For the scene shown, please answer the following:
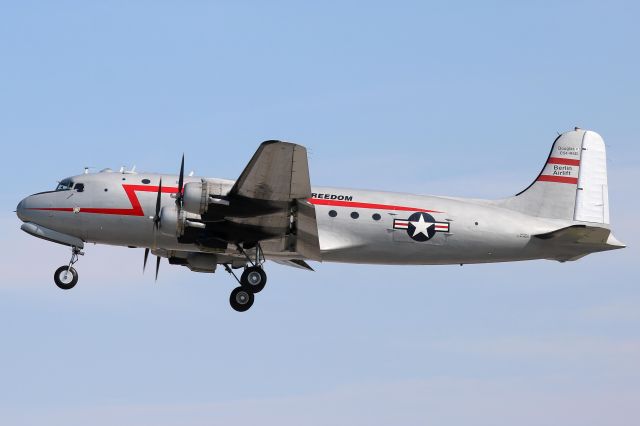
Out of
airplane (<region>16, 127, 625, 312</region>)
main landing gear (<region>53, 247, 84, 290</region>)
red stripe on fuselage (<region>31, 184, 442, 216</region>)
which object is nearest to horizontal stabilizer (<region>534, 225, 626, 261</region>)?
airplane (<region>16, 127, 625, 312</region>)

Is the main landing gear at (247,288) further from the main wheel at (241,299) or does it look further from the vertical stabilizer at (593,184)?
the vertical stabilizer at (593,184)

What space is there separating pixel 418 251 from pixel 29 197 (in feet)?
39.5

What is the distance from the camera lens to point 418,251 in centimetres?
3247

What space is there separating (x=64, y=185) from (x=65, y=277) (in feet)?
9.26

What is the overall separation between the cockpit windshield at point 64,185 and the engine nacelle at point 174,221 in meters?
4.07

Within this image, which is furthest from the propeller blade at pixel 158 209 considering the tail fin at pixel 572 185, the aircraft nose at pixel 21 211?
the tail fin at pixel 572 185

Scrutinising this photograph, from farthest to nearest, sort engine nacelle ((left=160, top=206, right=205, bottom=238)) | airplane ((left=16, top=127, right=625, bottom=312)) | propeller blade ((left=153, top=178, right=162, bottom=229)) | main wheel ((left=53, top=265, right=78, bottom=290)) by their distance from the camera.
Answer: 1. main wheel ((left=53, top=265, right=78, bottom=290))
2. airplane ((left=16, top=127, right=625, bottom=312))
3. propeller blade ((left=153, top=178, right=162, bottom=229))
4. engine nacelle ((left=160, top=206, right=205, bottom=238))

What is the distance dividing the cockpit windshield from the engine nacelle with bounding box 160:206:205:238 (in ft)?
13.3

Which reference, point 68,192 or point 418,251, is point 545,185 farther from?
point 68,192

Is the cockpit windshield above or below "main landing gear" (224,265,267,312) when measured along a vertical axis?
above

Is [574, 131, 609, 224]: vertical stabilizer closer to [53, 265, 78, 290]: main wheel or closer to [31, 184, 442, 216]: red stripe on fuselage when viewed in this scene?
[31, 184, 442, 216]: red stripe on fuselage

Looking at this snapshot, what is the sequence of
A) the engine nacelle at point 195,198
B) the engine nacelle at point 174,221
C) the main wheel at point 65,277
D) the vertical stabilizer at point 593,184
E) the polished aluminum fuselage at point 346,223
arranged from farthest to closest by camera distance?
the vertical stabilizer at point 593,184 < the main wheel at point 65,277 < the polished aluminum fuselage at point 346,223 < the engine nacelle at point 174,221 < the engine nacelle at point 195,198

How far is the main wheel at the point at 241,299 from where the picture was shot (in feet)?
105

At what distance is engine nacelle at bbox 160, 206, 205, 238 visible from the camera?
99.8 feet
